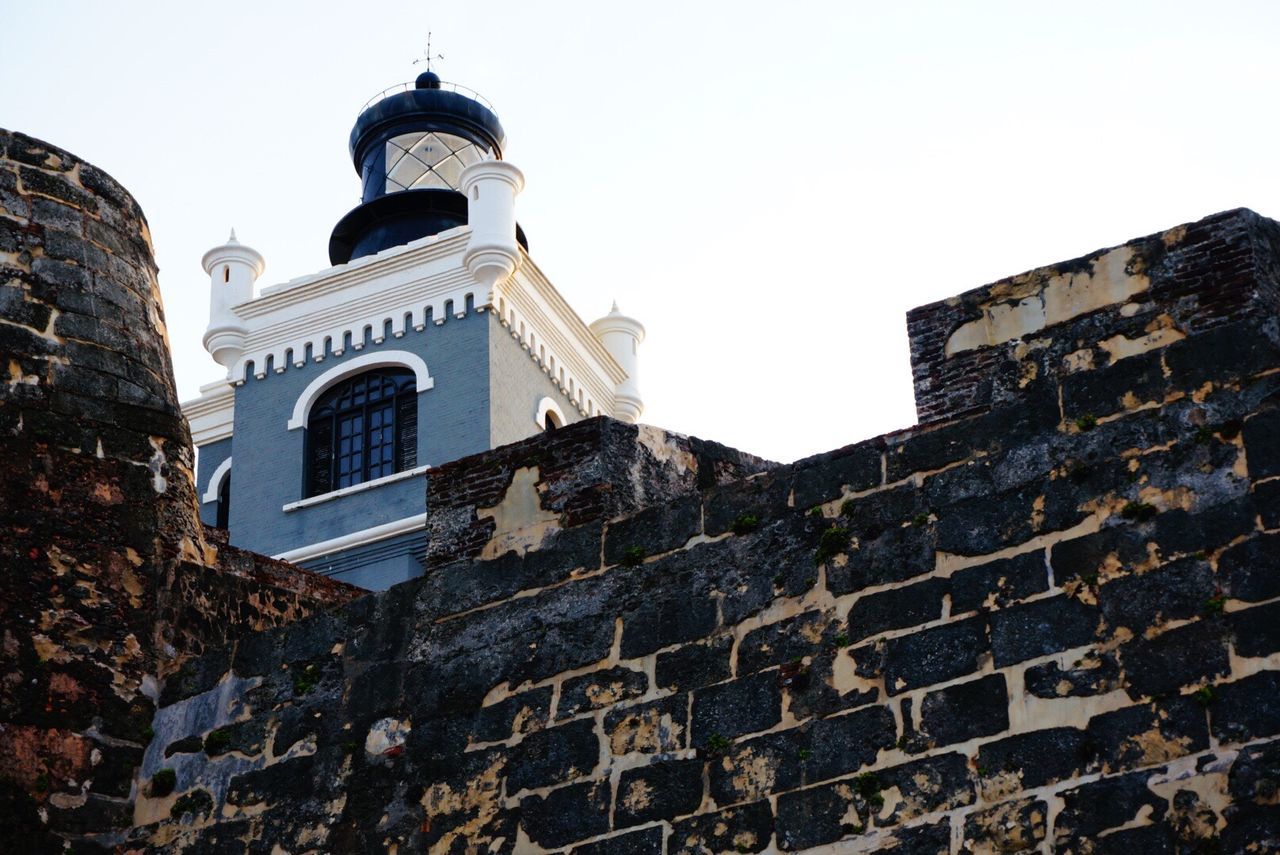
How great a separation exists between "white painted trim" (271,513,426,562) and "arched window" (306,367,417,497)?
4.16ft

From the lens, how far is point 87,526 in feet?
25.6

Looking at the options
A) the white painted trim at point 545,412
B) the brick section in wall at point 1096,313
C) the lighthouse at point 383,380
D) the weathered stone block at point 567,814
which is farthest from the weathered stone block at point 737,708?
the white painted trim at point 545,412

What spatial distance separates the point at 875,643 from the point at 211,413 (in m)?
31.3

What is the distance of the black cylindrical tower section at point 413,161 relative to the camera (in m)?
39.5

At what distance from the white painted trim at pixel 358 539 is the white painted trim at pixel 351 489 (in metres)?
0.65

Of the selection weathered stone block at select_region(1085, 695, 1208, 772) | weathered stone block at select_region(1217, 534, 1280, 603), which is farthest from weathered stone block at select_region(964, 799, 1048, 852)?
weathered stone block at select_region(1217, 534, 1280, 603)

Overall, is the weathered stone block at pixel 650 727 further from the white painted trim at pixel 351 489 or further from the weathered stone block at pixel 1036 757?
the white painted trim at pixel 351 489

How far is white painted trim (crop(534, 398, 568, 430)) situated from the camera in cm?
3341

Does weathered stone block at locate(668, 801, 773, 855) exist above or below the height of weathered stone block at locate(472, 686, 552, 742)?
below

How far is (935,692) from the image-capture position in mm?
6012

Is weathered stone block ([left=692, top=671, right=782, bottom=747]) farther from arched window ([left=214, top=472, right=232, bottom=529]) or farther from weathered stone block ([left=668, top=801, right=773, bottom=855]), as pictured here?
arched window ([left=214, top=472, right=232, bottom=529])

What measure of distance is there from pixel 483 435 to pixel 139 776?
23943 mm

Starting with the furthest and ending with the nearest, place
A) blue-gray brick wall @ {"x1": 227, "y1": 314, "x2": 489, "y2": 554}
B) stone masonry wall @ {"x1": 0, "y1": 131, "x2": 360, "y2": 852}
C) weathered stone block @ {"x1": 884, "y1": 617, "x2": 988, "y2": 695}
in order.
→ blue-gray brick wall @ {"x1": 227, "y1": 314, "x2": 489, "y2": 554}
stone masonry wall @ {"x1": 0, "y1": 131, "x2": 360, "y2": 852}
weathered stone block @ {"x1": 884, "y1": 617, "x2": 988, "y2": 695}

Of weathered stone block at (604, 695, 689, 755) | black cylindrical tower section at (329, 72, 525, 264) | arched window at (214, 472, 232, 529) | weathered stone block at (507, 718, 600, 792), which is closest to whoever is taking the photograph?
weathered stone block at (604, 695, 689, 755)
